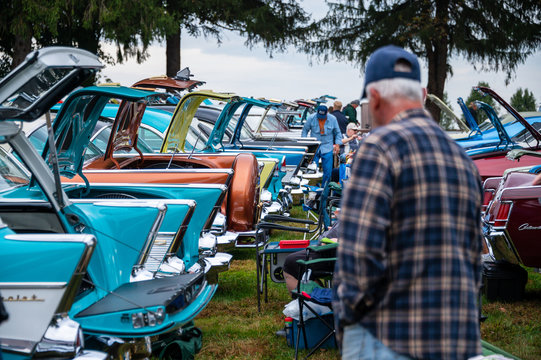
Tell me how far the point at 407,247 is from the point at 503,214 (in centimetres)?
442

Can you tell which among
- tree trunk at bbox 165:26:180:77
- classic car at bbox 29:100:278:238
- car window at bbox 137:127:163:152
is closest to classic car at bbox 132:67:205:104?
classic car at bbox 29:100:278:238

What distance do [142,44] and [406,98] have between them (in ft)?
73.9

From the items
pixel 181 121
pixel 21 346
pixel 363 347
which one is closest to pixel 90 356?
pixel 21 346

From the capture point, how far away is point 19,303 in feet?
11.4

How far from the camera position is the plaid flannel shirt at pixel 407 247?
2.40 meters

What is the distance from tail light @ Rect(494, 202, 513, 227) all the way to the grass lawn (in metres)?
0.88

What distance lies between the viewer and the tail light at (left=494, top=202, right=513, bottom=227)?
6.52m

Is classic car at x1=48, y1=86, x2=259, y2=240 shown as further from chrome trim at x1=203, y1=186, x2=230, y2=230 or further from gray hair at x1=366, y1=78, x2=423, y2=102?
gray hair at x1=366, y1=78, x2=423, y2=102

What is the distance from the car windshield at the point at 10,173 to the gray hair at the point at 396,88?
144 inches

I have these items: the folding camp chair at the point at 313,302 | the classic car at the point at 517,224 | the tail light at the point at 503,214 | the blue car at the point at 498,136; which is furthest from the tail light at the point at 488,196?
the folding camp chair at the point at 313,302

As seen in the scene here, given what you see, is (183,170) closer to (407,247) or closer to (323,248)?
(323,248)

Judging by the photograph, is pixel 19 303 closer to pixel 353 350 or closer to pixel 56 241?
pixel 56 241

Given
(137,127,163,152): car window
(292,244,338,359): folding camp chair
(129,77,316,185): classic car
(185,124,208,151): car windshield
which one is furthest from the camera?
(185,124,208,151): car windshield

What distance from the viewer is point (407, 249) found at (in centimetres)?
246
